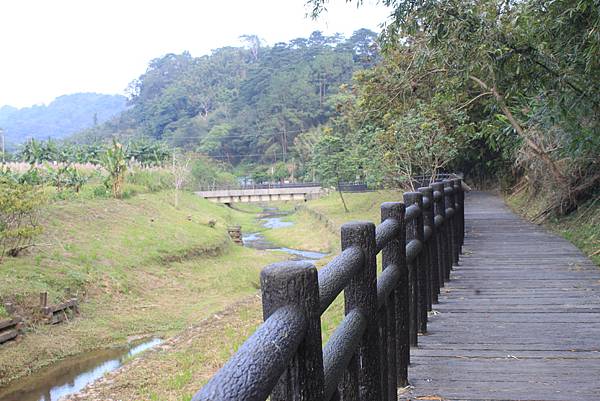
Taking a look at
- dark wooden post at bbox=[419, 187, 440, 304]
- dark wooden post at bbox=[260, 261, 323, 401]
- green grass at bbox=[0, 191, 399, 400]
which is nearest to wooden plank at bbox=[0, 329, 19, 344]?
green grass at bbox=[0, 191, 399, 400]

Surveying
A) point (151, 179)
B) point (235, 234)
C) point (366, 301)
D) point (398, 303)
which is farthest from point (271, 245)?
point (366, 301)

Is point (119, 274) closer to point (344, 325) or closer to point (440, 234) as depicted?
point (440, 234)

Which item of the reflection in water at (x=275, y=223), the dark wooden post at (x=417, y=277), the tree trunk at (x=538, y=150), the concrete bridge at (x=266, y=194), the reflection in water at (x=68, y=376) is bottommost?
the reflection in water at (x=275, y=223)

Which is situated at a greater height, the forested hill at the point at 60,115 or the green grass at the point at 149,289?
the forested hill at the point at 60,115

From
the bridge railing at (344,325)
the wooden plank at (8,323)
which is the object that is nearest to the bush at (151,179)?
the wooden plank at (8,323)

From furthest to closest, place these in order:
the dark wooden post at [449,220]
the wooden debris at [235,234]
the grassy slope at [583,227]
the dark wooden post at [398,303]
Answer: the wooden debris at [235,234]
the grassy slope at [583,227]
the dark wooden post at [449,220]
the dark wooden post at [398,303]

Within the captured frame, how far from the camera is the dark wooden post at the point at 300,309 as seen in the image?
1235 mm

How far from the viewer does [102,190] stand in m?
25.1

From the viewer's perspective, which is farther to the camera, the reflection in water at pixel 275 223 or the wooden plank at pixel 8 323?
the reflection in water at pixel 275 223

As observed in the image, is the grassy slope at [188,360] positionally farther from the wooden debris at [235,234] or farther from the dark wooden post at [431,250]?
the wooden debris at [235,234]

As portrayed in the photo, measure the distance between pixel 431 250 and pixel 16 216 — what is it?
13.8m

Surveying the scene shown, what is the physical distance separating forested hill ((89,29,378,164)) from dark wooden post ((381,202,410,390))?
49.9 meters

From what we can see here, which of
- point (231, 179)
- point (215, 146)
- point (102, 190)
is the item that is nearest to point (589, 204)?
point (102, 190)

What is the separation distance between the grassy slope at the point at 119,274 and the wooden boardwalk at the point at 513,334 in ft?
28.4
